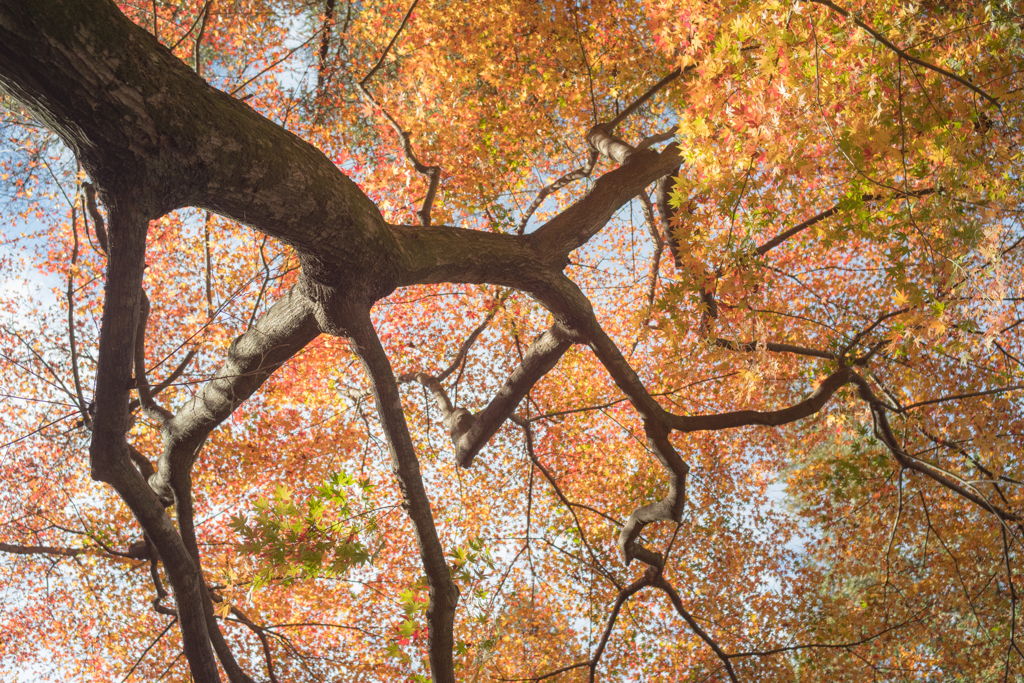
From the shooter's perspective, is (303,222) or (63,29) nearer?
(63,29)

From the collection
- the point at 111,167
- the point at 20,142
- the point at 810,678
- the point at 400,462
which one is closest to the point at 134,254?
the point at 111,167

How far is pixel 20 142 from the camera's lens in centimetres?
762

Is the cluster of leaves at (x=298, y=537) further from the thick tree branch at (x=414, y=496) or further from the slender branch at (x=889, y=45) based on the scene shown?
the slender branch at (x=889, y=45)

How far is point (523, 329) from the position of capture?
28.7 feet

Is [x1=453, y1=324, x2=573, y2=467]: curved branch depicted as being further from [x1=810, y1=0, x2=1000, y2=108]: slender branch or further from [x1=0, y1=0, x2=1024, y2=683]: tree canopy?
[x1=810, y1=0, x2=1000, y2=108]: slender branch

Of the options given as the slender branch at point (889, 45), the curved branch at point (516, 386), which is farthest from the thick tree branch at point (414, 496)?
the slender branch at point (889, 45)

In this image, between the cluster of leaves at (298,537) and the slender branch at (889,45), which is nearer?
the slender branch at (889,45)

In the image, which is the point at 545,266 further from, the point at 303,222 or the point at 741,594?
the point at 741,594

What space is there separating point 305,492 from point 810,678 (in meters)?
8.46

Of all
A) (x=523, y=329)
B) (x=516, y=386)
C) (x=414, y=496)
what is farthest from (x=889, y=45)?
(x=523, y=329)

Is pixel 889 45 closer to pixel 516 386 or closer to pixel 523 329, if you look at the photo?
pixel 516 386

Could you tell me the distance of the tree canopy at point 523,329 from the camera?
9.55 feet

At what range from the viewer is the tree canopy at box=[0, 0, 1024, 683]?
2910mm

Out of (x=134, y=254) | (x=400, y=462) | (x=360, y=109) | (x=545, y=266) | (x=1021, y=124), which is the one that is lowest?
(x=400, y=462)
